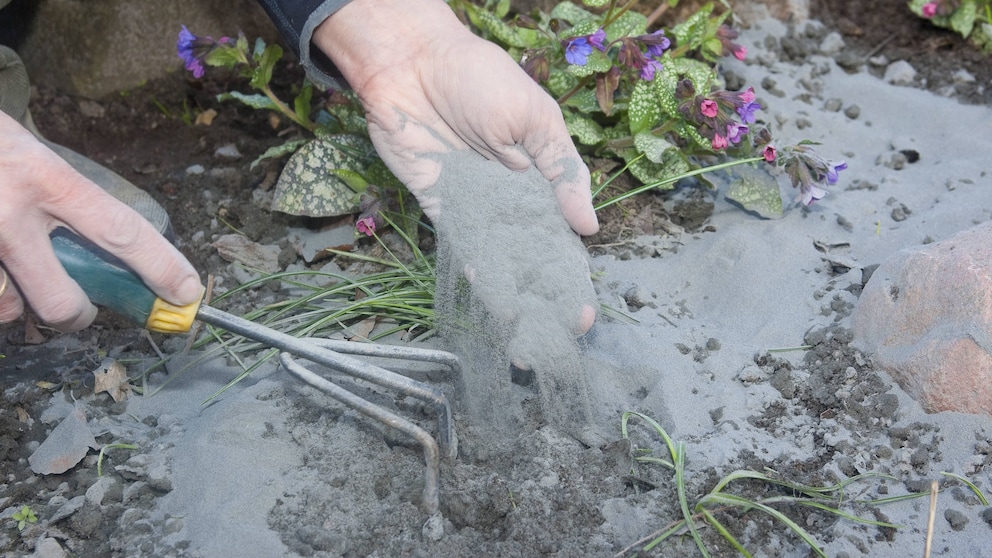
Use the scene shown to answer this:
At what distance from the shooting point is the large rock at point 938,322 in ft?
5.61

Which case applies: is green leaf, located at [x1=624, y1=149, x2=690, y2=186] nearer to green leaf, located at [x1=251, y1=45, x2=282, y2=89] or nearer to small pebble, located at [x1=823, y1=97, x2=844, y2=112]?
small pebble, located at [x1=823, y1=97, x2=844, y2=112]

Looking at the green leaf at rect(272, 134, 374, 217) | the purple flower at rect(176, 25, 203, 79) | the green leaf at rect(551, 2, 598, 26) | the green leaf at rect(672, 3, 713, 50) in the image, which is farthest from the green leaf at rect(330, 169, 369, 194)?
the green leaf at rect(672, 3, 713, 50)

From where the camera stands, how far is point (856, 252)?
2293 millimetres

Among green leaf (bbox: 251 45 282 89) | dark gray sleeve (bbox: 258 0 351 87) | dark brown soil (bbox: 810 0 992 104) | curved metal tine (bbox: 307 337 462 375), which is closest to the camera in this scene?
curved metal tine (bbox: 307 337 462 375)

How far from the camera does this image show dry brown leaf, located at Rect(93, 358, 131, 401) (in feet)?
6.47

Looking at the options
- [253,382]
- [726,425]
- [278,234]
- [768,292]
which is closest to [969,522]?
[726,425]

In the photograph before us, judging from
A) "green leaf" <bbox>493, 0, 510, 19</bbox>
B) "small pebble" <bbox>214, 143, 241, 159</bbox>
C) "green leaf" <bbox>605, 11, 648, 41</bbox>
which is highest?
"green leaf" <bbox>493, 0, 510, 19</bbox>

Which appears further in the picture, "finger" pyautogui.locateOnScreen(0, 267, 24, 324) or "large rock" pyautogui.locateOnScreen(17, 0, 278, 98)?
"large rock" pyautogui.locateOnScreen(17, 0, 278, 98)

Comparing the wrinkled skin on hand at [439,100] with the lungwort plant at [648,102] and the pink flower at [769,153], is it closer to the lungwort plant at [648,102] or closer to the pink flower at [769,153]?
the lungwort plant at [648,102]

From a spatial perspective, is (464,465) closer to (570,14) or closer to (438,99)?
(438,99)

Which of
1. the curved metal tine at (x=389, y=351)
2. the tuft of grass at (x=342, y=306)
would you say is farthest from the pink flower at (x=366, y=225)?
the curved metal tine at (x=389, y=351)

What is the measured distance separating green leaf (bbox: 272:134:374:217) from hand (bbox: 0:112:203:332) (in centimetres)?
87

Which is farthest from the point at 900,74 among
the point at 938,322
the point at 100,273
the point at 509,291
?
the point at 100,273

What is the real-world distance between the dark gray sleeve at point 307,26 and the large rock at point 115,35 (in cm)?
94
